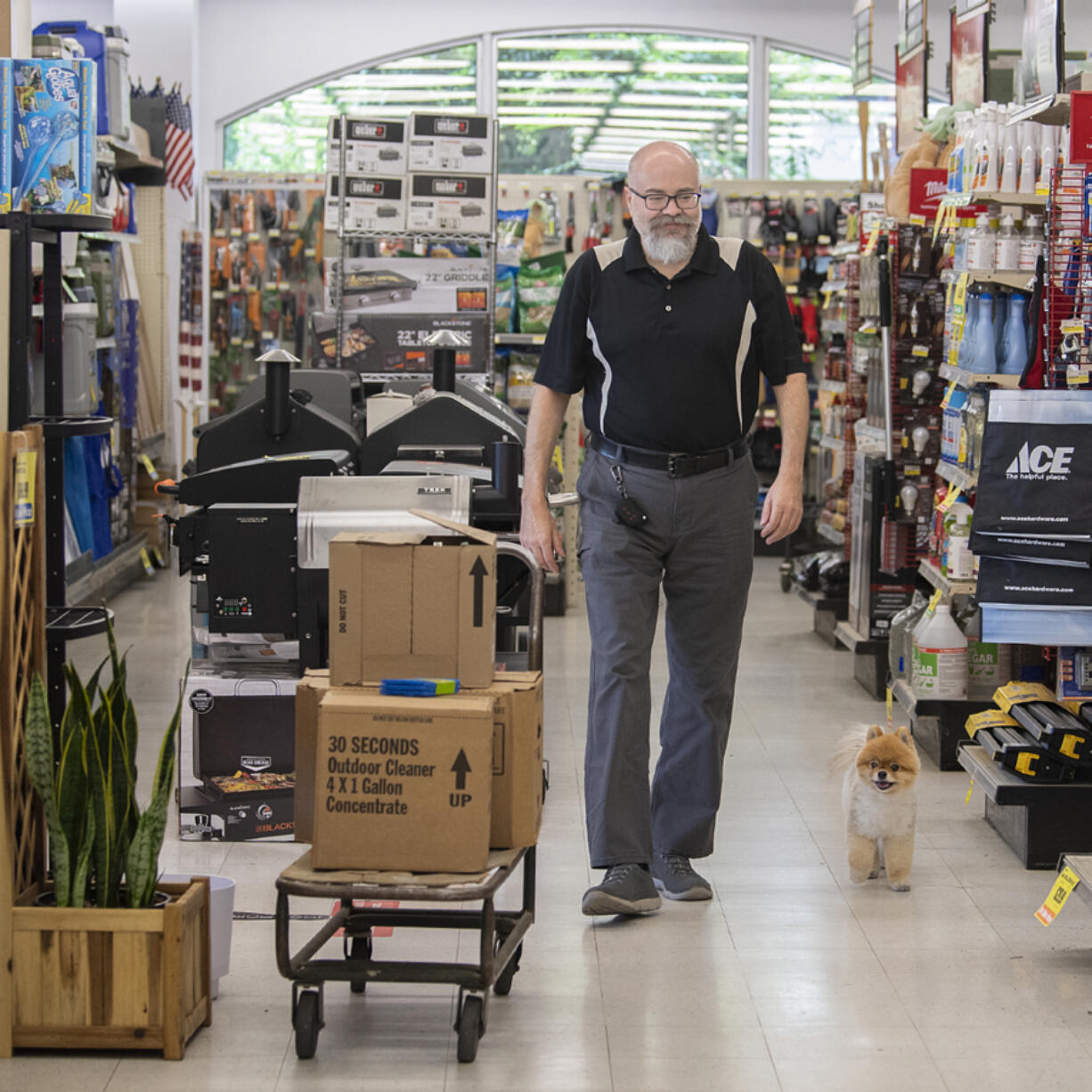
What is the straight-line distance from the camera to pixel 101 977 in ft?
9.32

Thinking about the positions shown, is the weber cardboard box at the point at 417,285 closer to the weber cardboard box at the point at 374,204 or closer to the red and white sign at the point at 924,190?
the weber cardboard box at the point at 374,204

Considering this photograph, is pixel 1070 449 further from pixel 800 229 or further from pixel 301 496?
pixel 800 229

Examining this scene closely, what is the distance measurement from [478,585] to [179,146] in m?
8.31

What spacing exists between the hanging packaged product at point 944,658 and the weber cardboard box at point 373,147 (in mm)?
4181

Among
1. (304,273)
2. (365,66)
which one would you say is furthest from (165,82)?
(365,66)

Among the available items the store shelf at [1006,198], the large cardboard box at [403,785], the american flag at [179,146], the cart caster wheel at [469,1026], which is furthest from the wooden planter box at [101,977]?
the american flag at [179,146]

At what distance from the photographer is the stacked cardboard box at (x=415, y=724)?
2.87m

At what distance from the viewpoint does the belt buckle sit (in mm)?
3578

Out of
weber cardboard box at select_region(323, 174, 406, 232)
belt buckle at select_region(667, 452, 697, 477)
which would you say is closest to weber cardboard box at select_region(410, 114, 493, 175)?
weber cardboard box at select_region(323, 174, 406, 232)

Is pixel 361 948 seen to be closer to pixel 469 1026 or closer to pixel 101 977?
pixel 469 1026

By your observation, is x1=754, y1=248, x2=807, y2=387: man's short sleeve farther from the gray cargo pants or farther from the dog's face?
the dog's face

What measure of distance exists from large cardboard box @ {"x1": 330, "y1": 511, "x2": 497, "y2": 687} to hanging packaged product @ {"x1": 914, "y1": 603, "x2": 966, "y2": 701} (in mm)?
2564

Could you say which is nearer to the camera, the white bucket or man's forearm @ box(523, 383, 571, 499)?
the white bucket

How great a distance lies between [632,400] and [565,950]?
4.12 feet
